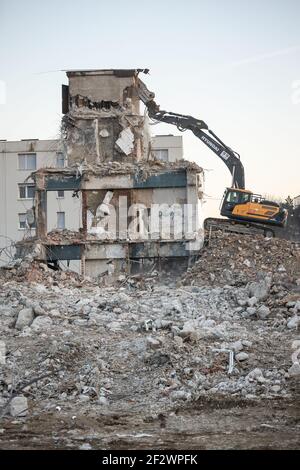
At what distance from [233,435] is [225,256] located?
1275cm

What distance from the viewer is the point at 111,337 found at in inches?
400

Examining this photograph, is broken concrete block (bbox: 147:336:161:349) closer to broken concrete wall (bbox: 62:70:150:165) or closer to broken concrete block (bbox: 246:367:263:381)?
broken concrete block (bbox: 246:367:263:381)

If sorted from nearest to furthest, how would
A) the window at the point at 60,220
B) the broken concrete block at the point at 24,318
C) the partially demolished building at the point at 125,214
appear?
the broken concrete block at the point at 24,318 < the partially demolished building at the point at 125,214 < the window at the point at 60,220

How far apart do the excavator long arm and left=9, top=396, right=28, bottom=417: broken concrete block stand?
61.1 ft

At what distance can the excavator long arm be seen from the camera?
2509 centimetres

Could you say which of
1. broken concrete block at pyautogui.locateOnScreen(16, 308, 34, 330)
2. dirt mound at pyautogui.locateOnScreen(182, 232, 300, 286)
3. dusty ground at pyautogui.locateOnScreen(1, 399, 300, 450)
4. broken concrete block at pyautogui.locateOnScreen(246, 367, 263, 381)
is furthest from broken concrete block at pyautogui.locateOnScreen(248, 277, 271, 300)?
dusty ground at pyautogui.locateOnScreen(1, 399, 300, 450)

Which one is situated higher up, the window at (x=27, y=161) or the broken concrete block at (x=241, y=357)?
the window at (x=27, y=161)

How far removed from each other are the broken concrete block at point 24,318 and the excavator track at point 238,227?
1153 cm

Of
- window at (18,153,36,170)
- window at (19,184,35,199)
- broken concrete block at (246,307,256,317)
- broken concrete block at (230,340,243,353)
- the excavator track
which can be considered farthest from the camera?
window at (18,153,36,170)

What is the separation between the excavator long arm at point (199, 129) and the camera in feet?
82.3

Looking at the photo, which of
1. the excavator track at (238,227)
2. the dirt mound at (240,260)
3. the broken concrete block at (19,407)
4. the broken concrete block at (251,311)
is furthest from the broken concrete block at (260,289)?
the excavator track at (238,227)

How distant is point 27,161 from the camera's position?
145 ft

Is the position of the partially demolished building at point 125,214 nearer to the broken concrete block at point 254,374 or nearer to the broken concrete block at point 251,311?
the broken concrete block at point 251,311

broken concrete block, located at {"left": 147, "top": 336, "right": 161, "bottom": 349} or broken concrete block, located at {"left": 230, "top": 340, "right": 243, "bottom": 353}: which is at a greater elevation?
broken concrete block, located at {"left": 147, "top": 336, "right": 161, "bottom": 349}
